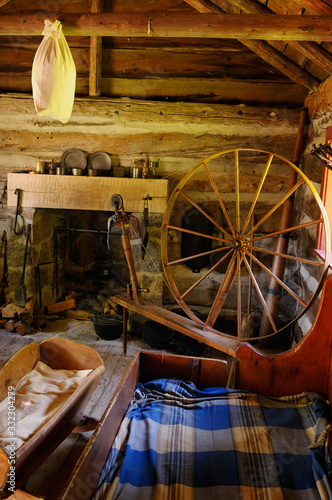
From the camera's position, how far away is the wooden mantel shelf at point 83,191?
3.95 meters

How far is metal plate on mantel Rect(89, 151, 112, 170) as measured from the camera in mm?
4129

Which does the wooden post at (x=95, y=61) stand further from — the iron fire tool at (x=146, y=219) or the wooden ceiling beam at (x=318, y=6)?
the wooden ceiling beam at (x=318, y=6)

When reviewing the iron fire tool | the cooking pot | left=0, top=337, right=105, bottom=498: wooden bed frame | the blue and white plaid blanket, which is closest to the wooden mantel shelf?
the iron fire tool

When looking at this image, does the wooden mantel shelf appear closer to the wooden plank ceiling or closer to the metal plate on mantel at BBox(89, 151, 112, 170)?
the metal plate on mantel at BBox(89, 151, 112, 170)

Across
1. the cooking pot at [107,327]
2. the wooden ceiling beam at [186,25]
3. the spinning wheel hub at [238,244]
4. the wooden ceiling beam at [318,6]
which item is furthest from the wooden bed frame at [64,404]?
the wooden ceiling beam at [318,6]

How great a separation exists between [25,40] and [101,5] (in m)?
0.93

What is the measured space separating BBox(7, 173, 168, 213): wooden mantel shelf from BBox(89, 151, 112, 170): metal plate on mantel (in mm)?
218

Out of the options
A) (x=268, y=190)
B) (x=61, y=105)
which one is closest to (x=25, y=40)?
(x=61, y=105)

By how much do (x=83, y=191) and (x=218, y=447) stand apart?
2.92 m

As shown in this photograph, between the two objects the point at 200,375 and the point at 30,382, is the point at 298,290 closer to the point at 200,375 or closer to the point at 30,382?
the point at 200,375

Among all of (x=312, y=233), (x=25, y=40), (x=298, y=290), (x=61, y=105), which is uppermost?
(x=25, y=40)

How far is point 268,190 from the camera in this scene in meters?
4.15

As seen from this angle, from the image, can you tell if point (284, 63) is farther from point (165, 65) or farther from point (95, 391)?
point (95, 391)

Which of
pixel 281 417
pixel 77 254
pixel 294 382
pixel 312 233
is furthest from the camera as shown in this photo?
pixel 77 254
